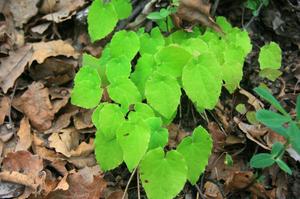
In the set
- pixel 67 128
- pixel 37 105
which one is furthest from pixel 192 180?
pixel 37 105

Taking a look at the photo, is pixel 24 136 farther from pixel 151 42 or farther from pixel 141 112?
pixel 151 42

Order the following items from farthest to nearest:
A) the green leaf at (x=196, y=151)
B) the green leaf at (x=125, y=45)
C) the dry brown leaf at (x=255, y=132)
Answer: the green leaf at (x=125, y=45) < the dry brown leaf at (x=255, y=132) < the green leaf at (x=196, y=151)

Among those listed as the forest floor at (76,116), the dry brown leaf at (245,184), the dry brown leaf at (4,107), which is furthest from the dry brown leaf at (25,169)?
the dry brown leaf at (245,184)

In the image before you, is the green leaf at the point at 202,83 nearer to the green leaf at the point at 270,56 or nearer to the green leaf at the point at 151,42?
the green leaf at the point at 151,42

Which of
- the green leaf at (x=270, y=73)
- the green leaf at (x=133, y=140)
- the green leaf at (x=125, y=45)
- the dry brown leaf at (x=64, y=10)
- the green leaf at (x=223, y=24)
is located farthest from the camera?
the dry brown leaf at (x=64, y=10)

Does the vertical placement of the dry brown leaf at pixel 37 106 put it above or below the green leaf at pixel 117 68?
below

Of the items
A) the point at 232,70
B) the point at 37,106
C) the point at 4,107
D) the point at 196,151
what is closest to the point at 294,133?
the point at 196,151

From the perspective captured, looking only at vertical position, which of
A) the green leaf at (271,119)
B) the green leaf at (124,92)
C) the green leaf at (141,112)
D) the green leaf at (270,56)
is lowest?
the green leaf at (270,56)

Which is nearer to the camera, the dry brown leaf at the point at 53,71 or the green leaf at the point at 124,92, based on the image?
the green leaf at the point at 124,92

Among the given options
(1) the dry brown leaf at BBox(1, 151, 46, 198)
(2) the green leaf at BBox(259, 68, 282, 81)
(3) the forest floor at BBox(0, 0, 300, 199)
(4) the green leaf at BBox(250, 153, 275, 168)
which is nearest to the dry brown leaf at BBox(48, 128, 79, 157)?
(3) the forest floor at BBox(0, 0, 300, 199)
